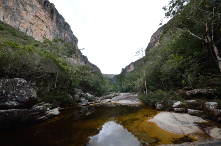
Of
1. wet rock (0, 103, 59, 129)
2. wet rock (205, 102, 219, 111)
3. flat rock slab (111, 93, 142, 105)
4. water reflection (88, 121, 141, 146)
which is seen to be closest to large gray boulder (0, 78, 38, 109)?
wet rock (0, 103, 59, 129)

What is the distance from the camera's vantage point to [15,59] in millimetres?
9250

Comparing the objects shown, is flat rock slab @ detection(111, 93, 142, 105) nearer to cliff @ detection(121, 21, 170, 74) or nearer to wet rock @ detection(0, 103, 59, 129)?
cliff @ detection(121, 21, 170, 74)

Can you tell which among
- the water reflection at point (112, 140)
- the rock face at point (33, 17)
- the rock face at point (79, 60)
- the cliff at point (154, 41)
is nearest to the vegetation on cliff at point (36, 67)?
the rock face at point (79, 60)

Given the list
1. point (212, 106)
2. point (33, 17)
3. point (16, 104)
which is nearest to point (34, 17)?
point (33, 17)

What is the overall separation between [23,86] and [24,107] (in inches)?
53.3

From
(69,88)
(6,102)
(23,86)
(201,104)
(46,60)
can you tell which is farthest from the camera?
(69,88)

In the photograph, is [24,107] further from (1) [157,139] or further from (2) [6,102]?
(1) [157,139]

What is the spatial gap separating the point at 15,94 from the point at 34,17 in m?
56.0

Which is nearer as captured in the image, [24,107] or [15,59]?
[24,107]

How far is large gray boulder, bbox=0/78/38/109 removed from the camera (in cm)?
501

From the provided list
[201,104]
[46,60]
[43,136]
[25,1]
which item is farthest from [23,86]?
[25,1]

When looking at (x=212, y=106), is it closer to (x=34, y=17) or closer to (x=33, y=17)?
(x=33, y=17)

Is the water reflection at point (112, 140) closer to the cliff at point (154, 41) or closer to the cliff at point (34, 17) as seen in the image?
the cliff at point (154, 41)

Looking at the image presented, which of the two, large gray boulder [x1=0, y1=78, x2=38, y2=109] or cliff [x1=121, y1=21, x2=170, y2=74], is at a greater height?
cliff [x1=121, y1=21, x2=170, y2=74]
